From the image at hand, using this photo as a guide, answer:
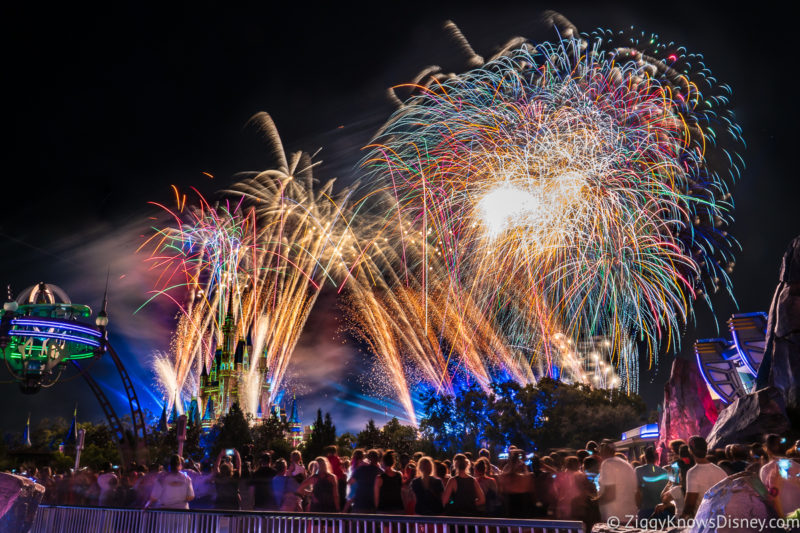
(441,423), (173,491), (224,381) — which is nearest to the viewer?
(173,491)

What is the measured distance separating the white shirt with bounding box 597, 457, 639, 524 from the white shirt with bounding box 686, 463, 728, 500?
86cm

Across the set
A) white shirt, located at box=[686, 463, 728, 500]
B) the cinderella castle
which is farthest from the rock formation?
the cinderella castle

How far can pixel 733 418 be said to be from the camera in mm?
19828

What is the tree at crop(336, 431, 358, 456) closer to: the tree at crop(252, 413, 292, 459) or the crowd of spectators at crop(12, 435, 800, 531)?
the tree at crop(252, 413, 292, 459)

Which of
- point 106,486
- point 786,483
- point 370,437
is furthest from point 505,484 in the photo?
point 370,437

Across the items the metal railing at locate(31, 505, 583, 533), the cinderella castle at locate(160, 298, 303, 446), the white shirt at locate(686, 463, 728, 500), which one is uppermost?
the cinderella castle at locate(160, 298, 303, 446)

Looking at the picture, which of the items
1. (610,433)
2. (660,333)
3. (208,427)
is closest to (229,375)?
(208,427)

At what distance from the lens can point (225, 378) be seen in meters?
115

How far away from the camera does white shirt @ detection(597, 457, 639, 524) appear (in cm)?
794

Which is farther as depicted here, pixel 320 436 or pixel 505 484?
pixel 320 436

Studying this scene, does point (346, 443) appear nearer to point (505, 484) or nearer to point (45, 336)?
point (45, 336)

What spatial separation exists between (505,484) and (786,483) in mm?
3521

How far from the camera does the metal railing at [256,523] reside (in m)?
6.33

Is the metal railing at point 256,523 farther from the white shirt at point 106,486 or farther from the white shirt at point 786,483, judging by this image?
the white shirt at point 786,483
